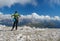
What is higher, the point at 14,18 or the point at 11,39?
the point at 14,18

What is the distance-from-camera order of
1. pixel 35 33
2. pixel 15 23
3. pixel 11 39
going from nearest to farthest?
pixel 11 39, pixel 35 33, pixel 15 23

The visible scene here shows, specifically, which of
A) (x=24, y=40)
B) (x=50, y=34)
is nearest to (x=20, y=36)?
(x=24, y=40)

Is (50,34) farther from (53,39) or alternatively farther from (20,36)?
(20,36)

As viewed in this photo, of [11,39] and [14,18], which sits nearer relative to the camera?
[11,39]

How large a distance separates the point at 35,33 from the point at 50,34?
1.97m

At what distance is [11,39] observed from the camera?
3319 centimetres

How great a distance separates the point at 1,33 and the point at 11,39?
7.87ft

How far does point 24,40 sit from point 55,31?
550 cm

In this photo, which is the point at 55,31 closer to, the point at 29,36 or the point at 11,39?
the point at 29,36

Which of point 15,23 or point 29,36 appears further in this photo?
point 15,23

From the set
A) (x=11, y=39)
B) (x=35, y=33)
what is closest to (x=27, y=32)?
(x=35, y=33)

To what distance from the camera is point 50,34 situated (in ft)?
117

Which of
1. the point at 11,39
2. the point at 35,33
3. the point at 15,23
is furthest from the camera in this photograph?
the point at 15,23

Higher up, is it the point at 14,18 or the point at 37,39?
the point at 14,18
